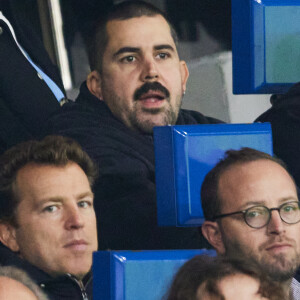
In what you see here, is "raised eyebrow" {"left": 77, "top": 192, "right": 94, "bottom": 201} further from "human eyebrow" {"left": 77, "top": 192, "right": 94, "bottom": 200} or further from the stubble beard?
the stubble beard

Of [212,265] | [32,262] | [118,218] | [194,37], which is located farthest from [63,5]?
[212,265]

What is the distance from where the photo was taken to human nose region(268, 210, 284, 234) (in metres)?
1.15

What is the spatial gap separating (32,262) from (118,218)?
0.18m

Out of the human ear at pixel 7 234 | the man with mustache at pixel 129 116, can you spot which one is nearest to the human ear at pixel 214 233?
the man with mustache at pixel 129 116

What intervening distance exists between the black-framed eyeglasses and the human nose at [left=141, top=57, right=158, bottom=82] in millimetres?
390

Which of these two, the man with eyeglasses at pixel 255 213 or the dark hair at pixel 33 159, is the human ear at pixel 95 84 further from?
the man with eyeglasses at pixel 255 213

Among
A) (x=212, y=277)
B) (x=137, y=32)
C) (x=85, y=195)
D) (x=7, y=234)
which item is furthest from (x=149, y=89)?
(x=212, y=277)

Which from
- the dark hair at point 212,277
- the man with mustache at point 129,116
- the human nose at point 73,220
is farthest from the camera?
the man with mustache at point 129,116

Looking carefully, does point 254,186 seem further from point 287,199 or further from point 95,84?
point 95,84

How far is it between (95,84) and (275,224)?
1.76 feet

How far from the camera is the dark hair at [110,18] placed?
156cm

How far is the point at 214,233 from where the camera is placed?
118 cm

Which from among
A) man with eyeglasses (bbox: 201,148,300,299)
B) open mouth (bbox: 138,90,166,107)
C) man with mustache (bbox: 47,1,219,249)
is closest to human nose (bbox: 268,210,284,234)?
man with eyeglasses (bbox: 201,148,300,299)

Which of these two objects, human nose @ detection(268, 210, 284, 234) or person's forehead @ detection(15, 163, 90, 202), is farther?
person's forehead @ detection(15, 163, 90, 202)
